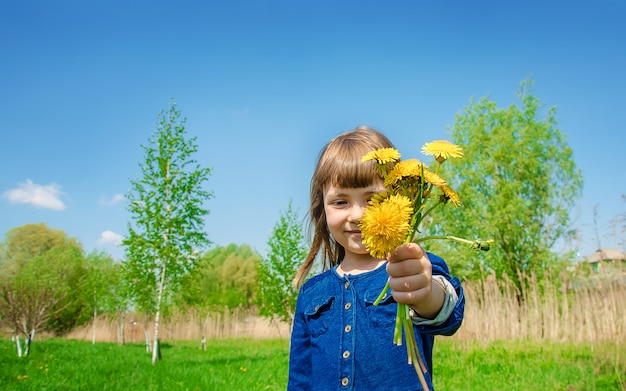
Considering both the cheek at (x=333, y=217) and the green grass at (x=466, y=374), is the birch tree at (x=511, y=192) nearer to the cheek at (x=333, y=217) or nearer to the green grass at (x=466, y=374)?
the green grass at (x=466, y=374)

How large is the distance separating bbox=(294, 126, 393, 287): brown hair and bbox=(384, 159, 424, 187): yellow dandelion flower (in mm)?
776

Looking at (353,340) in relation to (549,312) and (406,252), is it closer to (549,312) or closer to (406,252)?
(406,252)

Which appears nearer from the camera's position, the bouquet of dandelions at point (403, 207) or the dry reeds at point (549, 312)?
the bouquet of dandelions at point (403, 207)

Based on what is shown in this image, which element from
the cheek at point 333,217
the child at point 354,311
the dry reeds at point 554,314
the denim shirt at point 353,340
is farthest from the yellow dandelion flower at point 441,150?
the dry reeds at point 554,314

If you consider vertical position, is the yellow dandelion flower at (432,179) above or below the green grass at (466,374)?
above

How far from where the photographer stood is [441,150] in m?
1.04

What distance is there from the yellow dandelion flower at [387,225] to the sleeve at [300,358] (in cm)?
140

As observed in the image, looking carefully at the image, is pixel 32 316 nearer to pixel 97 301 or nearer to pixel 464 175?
pixel 97 301

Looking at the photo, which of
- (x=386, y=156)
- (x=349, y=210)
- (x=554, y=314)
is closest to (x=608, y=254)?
(x=554, y=314)

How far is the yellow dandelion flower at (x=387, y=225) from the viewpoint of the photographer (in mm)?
928

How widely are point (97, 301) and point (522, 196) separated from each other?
2378 cm

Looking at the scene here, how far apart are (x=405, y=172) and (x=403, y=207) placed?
114mm

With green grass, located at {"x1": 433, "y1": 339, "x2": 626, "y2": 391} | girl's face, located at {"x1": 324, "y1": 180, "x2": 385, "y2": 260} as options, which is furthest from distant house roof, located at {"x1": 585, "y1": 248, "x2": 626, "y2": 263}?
girl's face, located at {"x1": 324, "y1": 180, "x2": 385, "y2": 260}

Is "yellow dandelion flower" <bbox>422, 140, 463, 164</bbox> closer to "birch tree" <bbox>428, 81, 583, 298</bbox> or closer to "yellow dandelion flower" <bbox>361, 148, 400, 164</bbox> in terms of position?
"yellow dandelion flower" <bbox>361, 148, 400, 164</bbox>
